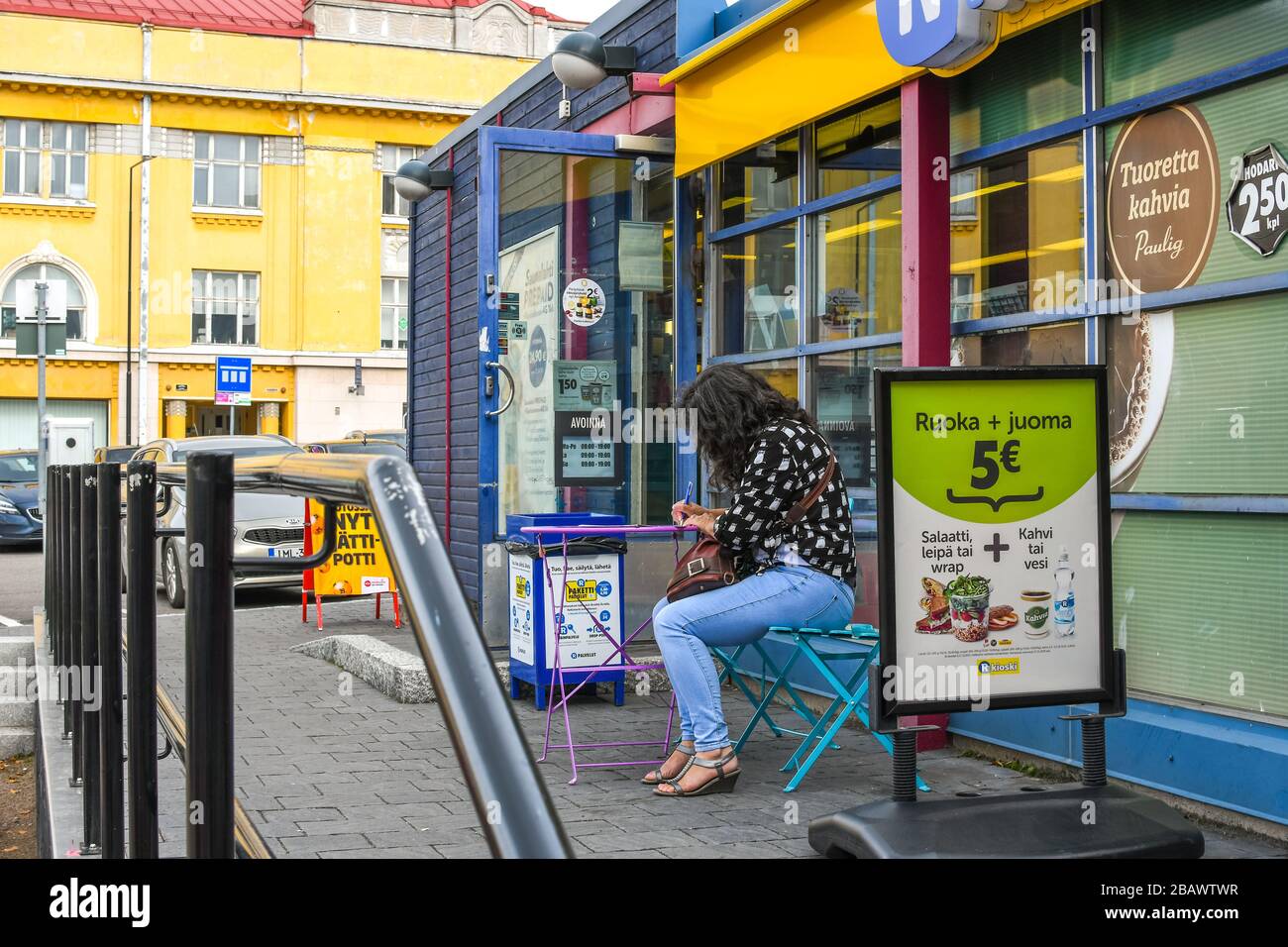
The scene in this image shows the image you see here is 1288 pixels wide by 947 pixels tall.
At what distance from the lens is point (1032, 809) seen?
3812 mm

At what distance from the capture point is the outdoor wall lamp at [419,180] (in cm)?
1057

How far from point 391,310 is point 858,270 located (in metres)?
32.8

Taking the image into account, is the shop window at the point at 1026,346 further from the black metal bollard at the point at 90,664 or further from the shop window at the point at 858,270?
the black metal bollard at the point at 90,664

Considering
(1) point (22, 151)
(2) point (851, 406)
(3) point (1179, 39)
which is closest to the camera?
(3) point (1179, 39)

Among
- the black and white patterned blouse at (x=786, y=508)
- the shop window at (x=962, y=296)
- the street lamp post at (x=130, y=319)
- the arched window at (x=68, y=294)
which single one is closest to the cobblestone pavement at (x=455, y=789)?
the black and white patterned blouse at (x=786, y=508)

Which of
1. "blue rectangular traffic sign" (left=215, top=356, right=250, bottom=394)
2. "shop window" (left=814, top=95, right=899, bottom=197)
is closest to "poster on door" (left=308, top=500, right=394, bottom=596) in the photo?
"shop window" (left=814, top=95, right=899, bottom=197)

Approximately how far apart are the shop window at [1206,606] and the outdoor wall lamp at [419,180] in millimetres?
6610

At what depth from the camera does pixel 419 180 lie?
10625 mm

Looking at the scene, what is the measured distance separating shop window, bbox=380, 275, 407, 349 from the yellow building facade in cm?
6

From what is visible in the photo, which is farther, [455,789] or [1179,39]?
[455,789]

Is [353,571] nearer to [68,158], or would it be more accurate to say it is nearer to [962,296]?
[962,296]

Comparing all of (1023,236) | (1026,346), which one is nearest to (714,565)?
(1026,346)

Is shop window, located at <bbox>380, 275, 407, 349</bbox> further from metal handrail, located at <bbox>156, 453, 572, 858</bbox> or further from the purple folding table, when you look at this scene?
metal handrail, located at <bbox>156, 453, 572, 858</bbox>
